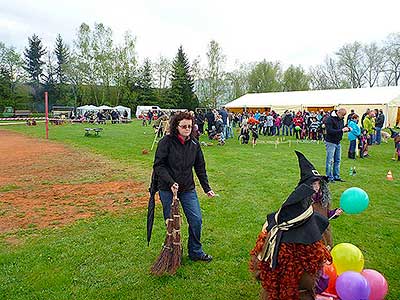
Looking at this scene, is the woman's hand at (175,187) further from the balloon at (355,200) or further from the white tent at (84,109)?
the white tent at (84,109)

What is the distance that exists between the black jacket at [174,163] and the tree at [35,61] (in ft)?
199

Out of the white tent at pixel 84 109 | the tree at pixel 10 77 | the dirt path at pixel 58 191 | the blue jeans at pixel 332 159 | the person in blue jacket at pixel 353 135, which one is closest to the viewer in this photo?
the dirt path at pixel 58 191

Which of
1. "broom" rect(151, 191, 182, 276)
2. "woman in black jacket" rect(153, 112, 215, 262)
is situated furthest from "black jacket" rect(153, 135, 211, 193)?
"broom" rect(151, 191, 182, 276)

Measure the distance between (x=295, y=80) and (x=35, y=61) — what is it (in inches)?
1653

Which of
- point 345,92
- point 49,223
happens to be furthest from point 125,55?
point 49,223

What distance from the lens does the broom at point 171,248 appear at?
4.11m

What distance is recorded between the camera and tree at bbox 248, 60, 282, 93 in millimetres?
52062

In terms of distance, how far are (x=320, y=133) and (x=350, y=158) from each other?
7.92 meters

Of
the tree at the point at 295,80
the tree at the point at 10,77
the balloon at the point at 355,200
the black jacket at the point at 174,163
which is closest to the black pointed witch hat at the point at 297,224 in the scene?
the balloon at the point at 355,200

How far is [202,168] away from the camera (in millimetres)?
4461

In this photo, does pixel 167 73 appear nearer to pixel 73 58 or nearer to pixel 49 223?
pixel 73 58

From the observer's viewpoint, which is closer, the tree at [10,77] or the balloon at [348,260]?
the balloon at [348,260]

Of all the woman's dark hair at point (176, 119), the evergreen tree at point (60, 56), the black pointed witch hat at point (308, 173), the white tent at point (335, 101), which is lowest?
the black pointed witch hat at point (308, 173)

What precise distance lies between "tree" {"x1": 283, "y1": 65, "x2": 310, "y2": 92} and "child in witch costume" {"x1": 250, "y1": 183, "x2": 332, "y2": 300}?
51.9m
